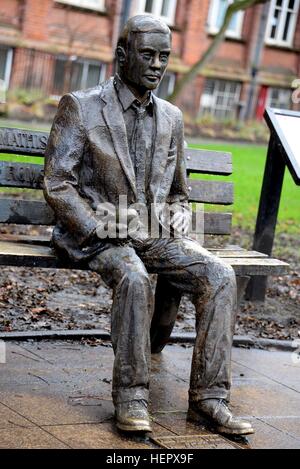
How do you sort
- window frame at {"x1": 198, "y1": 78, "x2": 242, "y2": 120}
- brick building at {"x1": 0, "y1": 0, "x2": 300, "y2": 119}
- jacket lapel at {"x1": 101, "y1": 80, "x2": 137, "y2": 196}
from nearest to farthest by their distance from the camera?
jacket lapel at {"x1": 101, "y1": 80, "x2": 137, "y2": 196}
brick building at {"x1": 0, "y1": 0, "x2": 300, "y2": 119}
window frame at {"x1": 198, "y1": 78, "x2": 242, "y2": 120}

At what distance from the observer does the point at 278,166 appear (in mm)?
8727

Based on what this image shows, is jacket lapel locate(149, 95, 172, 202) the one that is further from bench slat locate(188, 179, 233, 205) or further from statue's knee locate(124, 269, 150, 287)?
bench slat locate(188, 179, 233, 205)

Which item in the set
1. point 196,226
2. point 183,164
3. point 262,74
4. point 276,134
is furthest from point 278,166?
point 262,74

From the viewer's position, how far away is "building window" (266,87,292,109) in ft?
103

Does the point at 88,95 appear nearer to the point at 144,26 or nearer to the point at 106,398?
the point at 144,26

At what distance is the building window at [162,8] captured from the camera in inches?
1097

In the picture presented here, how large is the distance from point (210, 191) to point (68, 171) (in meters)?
1.92

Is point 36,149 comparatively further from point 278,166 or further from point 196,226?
point 278,166

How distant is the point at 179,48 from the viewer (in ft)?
93.0

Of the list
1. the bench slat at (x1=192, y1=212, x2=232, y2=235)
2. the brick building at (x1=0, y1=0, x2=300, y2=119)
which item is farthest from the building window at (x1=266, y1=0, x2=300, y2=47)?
the bench slat at (x1=192, y1=212, x2=232, y2=235)

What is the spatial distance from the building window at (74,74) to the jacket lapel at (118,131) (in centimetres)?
1915

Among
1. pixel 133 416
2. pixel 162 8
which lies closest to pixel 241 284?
pixel 133 416

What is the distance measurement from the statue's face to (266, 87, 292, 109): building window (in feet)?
83.8

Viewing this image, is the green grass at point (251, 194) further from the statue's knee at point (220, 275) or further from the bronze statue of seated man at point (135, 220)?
the statue's knee at point (220, 275)
